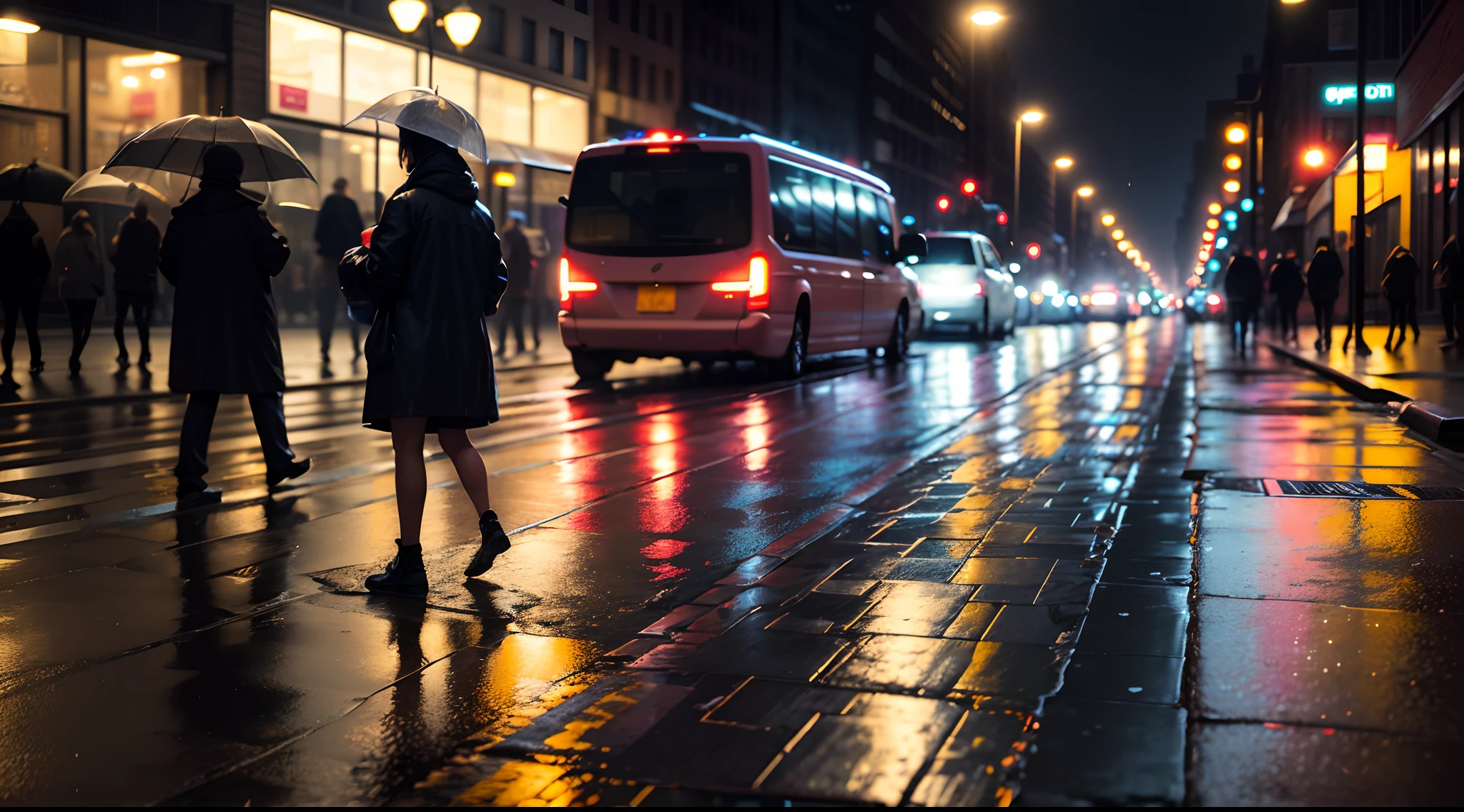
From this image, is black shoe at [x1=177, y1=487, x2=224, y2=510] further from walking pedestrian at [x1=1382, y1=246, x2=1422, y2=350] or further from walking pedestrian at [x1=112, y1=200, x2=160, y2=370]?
walking pedestrian at [x1=1382, y1=246, x2=1422, y2=350]

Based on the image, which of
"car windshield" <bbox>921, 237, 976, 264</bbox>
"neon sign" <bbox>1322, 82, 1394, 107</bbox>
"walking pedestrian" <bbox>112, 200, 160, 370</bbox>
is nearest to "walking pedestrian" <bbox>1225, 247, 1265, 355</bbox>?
"car windshield" <bbox>921, 237, 976, 264</bbox>

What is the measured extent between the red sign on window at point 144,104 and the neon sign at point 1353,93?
38.1 metres

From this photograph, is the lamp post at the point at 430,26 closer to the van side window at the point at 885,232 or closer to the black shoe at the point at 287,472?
the van side window at the point at 885,232

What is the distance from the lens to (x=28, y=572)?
5738 mm

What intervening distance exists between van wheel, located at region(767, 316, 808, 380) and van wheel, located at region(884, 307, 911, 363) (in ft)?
13.1

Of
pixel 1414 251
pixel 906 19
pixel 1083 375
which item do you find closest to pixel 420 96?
pixel 1083 375

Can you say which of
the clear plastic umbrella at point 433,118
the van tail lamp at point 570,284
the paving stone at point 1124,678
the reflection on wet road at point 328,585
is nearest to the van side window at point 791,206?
the van tail lamp at point 570,284

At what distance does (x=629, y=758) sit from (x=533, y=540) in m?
3.14

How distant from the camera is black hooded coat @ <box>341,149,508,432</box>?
5363 millimetres

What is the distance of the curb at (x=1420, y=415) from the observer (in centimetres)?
994

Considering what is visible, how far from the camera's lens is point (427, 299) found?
542 cm

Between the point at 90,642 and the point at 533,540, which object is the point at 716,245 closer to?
the point at 533,540

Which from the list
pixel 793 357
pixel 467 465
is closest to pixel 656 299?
pixel 793 357

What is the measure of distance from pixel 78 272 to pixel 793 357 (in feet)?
26.0
